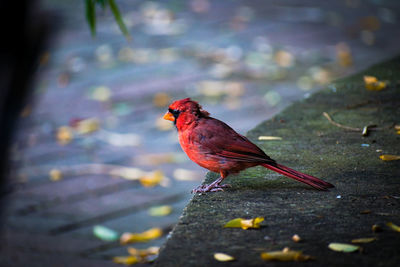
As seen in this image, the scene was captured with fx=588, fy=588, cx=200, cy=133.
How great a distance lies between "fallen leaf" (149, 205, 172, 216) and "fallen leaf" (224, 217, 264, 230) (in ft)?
6.61

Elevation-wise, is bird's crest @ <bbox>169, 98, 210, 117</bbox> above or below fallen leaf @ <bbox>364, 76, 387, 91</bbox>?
below

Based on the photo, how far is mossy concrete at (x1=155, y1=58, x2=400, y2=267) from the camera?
1.69 m

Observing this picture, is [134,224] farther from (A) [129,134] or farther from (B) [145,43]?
(B) [145,43]

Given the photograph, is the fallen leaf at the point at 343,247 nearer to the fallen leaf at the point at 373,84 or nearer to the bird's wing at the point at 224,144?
the bird's wing at the point at 224,144

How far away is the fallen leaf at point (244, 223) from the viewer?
72.9 inches

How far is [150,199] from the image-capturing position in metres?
4.07

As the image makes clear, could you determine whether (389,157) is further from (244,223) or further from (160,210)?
(160,210)

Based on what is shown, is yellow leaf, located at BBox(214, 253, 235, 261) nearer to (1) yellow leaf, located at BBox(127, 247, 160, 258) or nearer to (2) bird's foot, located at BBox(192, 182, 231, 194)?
(2) bird's foot, located at BBox(192, 182, 231, 194)

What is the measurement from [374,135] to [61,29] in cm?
634

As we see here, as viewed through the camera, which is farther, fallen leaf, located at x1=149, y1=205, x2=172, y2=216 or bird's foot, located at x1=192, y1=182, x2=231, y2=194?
fallen leaf, located at x1=149, y1=205, x2=172, y2=216

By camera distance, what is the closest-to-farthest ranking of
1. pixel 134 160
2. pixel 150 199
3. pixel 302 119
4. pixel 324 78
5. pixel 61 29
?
pixel 302 119 < pixel 150 199 < pixel 134 160 < pixel 324 78 < pixel 61 29

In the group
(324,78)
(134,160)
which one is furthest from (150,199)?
(324,78)

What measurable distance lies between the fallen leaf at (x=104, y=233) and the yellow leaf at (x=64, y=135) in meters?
1.47


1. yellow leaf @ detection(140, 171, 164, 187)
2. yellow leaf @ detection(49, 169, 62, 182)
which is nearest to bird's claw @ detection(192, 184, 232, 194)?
yellow leaf @ detection(140, 171, 164, 187)
